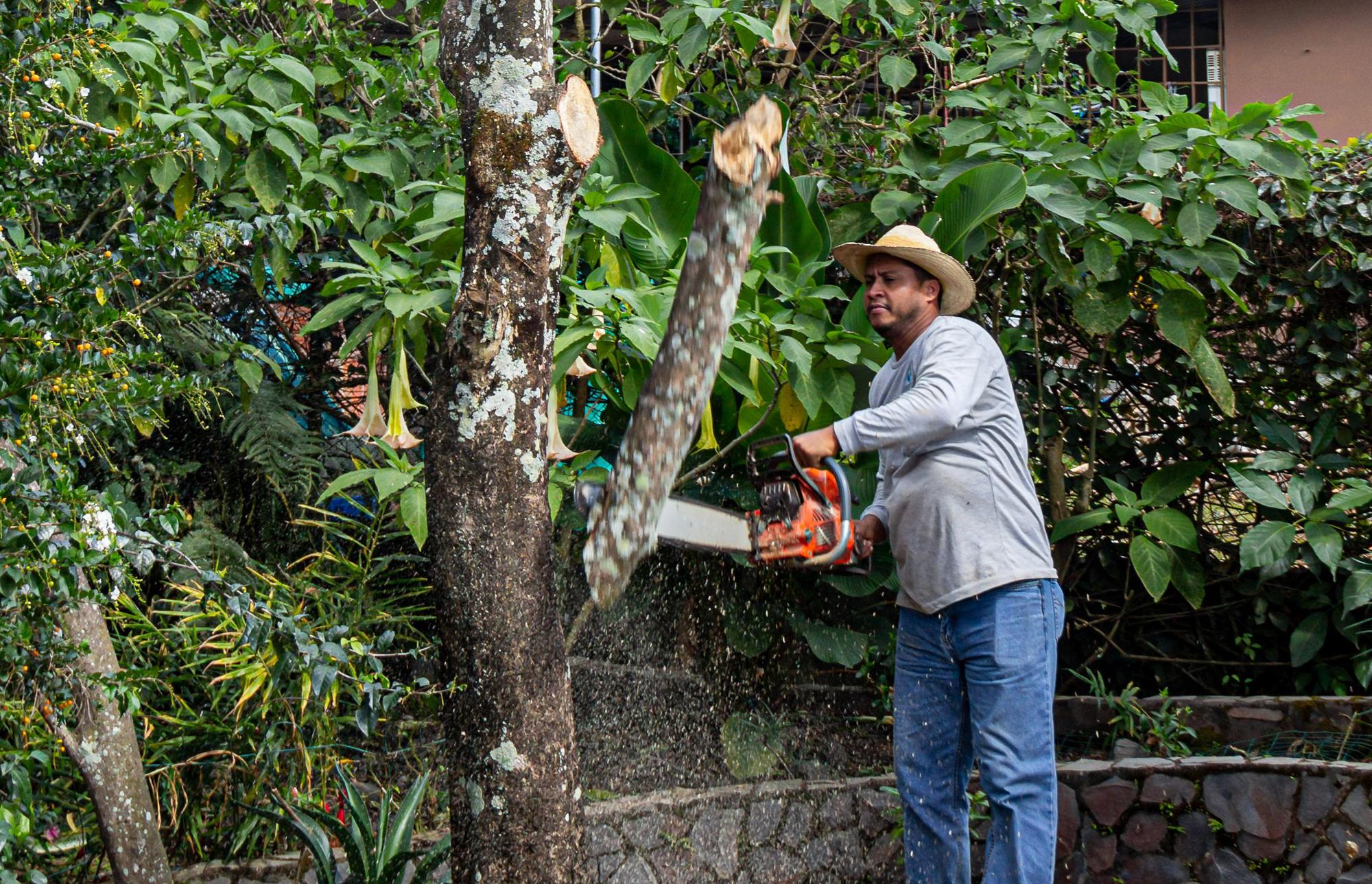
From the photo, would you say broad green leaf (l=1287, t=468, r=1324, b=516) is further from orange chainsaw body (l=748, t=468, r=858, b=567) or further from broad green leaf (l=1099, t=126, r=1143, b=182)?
orange chainsaw body (l=748, t=468, r=858, b=567)

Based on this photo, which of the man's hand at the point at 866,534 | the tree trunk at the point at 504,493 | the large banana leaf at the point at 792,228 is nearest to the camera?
the tree trunk at the point at 504,493

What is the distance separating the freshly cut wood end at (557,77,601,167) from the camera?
262 cm

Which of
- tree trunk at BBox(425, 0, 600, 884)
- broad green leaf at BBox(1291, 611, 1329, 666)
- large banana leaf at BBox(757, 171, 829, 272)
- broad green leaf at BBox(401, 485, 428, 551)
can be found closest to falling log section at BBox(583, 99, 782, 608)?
tree trunk at BBox(425, 0, 600, 884)

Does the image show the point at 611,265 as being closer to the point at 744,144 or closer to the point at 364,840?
the point at 744,144

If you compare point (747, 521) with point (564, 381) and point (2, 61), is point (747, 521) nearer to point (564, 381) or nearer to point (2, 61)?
point (564, 381)

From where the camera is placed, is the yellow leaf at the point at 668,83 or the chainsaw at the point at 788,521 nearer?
the chainsaw at the point at 788,521

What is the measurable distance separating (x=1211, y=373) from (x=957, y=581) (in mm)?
1753

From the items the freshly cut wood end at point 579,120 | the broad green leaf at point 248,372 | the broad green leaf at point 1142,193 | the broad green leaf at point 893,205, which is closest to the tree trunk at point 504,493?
→ the freshly cut wood end at point 579,120

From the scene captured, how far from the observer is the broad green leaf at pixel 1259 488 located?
439 centimetres

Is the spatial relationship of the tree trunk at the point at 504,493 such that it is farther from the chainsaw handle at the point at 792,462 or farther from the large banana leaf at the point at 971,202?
the large banana leaf at the point at 971,202

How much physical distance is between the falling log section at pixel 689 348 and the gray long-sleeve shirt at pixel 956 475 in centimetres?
47

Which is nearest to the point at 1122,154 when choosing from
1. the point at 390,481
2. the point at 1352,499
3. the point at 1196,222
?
the point at 1196,222

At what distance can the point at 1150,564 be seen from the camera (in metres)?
4.39

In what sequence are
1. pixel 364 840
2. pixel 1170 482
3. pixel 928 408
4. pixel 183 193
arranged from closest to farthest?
pixel 928 408 → pixel 364 840 → pixel 183 193 → pixel 1170 482
